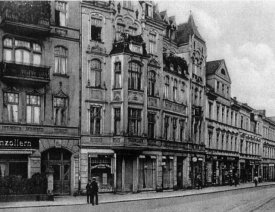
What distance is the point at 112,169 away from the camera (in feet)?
112

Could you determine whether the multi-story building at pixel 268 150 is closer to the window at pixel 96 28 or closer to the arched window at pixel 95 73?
the arched window at pixel 95 73

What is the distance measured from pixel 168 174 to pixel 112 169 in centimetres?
897

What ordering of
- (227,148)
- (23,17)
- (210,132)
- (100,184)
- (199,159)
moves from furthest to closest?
(227,148), (210,132), (199,159), (100,184), (23,17)

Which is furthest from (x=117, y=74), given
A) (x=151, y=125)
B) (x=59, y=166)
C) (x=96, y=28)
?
(x=59, y=166)

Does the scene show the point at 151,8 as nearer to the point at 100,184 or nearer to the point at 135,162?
the point at 135,162

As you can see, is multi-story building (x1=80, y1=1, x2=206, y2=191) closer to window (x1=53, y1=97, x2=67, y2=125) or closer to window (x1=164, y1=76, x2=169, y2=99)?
window (x1=164, y1=76, x2=169, y2=99)

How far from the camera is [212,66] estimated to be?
5609 cm

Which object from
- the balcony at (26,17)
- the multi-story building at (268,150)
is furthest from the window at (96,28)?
the multi-story building at (268,150)

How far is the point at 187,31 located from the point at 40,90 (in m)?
22.0

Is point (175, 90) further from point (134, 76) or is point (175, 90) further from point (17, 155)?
point (17, 155)

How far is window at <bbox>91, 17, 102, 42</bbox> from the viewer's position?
111 ft

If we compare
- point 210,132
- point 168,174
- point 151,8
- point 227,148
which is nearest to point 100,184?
point 168,174

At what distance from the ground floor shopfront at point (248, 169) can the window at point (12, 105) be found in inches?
1673

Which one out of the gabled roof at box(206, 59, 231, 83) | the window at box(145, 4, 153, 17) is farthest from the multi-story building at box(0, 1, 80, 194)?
the gabled roof at box(206, 59, 231, 83)
